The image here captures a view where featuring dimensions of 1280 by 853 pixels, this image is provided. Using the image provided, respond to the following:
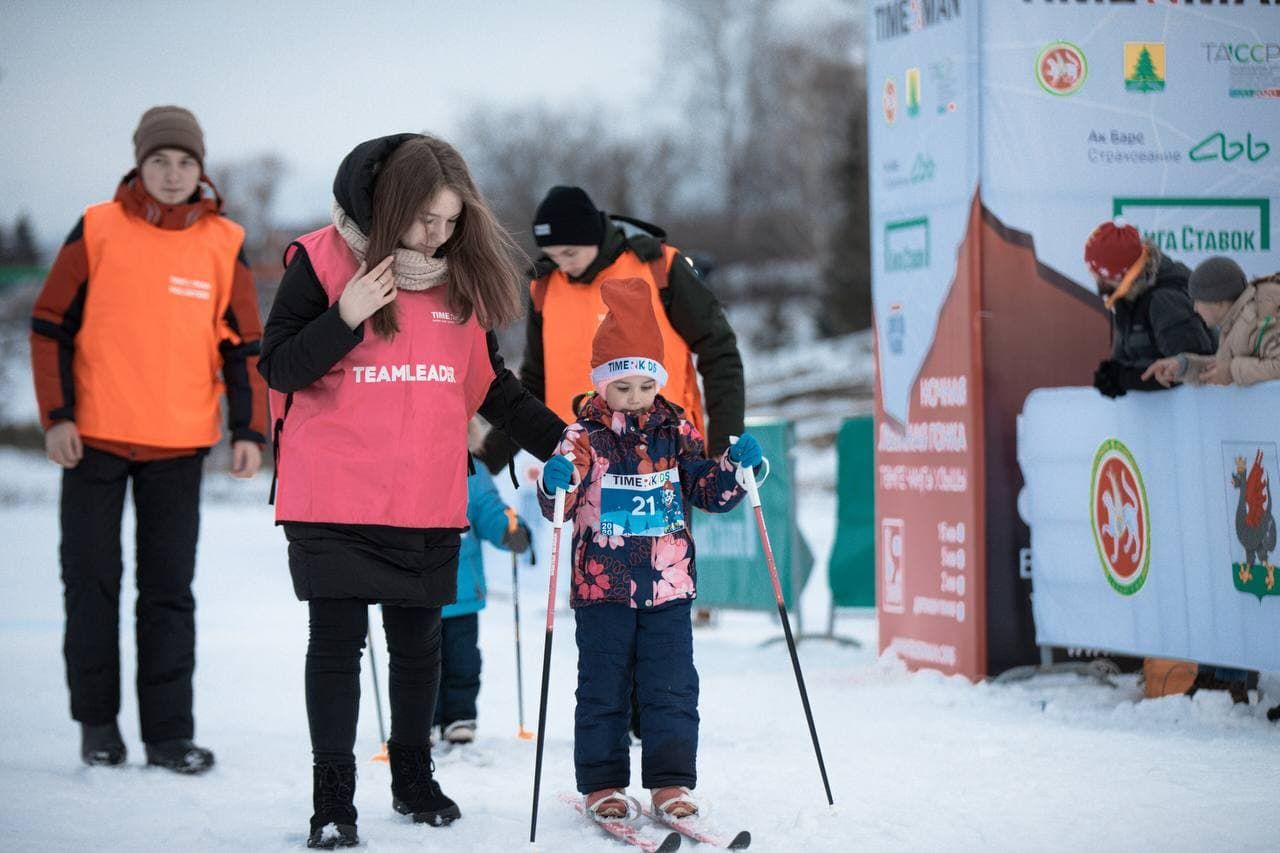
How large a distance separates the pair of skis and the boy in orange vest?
181 cm

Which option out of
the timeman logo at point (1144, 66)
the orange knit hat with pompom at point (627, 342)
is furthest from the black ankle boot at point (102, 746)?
the timeman logo at point (1144, 66)

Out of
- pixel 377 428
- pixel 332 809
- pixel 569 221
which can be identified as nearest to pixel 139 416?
pixel 569 221

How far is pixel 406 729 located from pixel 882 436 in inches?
150

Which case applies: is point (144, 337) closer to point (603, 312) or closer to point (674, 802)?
point (603, 312)

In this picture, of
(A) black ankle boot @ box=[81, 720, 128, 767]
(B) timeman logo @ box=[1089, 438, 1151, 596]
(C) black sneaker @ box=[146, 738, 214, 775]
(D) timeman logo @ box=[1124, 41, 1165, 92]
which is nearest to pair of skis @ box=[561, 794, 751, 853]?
(C) black sneaker @ box=[146, 738, 214, 775]

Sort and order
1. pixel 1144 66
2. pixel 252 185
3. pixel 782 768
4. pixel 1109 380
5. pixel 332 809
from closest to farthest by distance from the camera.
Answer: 1. pixel 332 809
2. pixel 782 768
3. pixel 1109 380
4. pixel 1144 66
5. pixel 252 185

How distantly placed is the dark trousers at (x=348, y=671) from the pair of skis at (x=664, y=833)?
0.56 meters

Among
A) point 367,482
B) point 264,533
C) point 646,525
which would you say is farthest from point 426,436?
point 264,533

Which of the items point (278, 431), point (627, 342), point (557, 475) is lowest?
point (557, 475)

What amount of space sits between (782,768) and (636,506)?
114 cm

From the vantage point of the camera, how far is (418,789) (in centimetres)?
428

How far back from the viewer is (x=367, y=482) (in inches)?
157

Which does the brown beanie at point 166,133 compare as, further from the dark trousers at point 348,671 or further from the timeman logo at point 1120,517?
the timeman logo at point 1120,517

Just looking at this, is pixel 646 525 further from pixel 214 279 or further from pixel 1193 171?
pixel 1193 171
